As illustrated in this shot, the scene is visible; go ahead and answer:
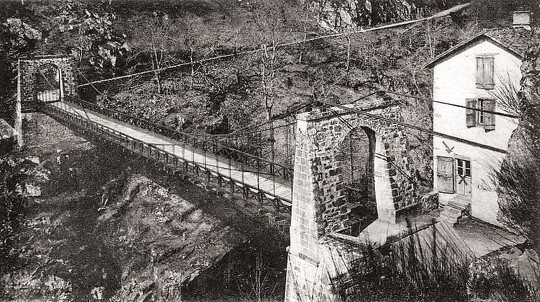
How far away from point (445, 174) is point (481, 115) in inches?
78.2

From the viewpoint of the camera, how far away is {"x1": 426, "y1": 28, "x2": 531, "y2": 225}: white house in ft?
41.8

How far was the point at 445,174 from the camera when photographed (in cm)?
1412

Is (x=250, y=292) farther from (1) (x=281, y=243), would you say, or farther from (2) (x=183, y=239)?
(2) (x=183, y=239)

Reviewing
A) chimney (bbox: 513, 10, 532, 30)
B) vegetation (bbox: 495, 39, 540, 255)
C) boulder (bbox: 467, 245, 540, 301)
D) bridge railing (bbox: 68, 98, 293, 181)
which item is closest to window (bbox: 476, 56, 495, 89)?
chimney (bbox: 513, 10, 532, 30)

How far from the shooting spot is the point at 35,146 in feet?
75.2

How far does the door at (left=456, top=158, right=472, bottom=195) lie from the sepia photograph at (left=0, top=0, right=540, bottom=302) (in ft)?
0.21

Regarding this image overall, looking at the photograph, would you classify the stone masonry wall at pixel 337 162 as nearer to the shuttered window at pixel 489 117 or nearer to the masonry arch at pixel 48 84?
the shuttered window at pixel 489 117

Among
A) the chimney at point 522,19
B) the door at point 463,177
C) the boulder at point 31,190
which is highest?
the chimney at point 522,19

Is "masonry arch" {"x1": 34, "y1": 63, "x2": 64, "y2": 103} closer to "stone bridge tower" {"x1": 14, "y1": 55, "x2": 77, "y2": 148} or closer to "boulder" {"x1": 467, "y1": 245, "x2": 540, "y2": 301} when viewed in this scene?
"stone bridge tower" {"x1": 14, "y1": 55, "x2": 77, "y2": 148}

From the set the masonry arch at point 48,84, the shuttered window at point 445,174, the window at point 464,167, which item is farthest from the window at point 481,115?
the masonry arch at point 48,84

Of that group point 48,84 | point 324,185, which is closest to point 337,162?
point 324,185

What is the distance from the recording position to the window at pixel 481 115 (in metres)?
13.0

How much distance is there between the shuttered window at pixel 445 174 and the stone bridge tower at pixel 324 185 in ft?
17.6

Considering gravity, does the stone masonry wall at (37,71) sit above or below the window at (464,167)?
above
